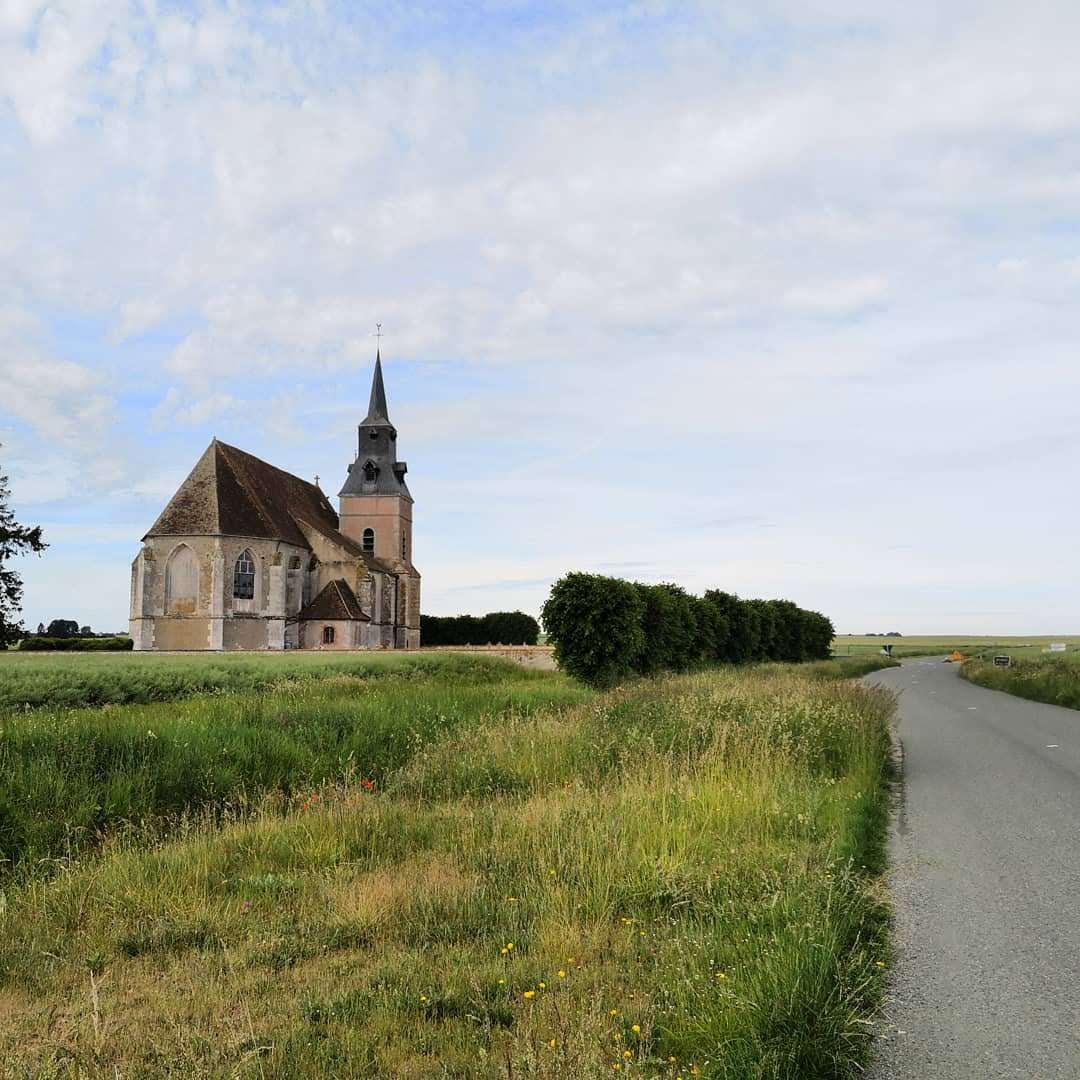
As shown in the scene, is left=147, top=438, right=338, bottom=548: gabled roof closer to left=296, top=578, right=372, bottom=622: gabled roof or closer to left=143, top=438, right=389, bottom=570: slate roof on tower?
left=143, top=438, right=389, bottom=570: slate roof on tower

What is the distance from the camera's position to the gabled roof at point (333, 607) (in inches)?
2250

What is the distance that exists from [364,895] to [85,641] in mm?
57029

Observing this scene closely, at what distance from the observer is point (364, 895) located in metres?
6.15

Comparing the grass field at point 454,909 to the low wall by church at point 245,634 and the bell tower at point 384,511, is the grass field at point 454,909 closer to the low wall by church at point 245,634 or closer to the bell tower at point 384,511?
the low wall by church at point 245,634

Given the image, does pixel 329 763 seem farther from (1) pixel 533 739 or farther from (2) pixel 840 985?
(2) pixel 840 985

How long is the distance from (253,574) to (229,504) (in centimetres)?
449

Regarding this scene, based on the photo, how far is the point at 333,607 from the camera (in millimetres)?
57344

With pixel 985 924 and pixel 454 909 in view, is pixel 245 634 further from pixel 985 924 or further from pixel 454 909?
pixel 985 924

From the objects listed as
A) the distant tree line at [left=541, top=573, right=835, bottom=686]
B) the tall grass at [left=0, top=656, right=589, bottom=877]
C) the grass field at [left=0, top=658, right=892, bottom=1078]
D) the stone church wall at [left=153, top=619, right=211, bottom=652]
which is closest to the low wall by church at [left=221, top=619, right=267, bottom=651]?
the stone church wall at [left=153, top=619, right=211, bottom=652]

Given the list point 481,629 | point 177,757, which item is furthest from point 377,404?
point 177,757

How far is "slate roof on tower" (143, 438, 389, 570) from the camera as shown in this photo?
5359cm

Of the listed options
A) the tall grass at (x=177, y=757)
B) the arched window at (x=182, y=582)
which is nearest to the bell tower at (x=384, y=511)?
the arched window at (x=182, y=582)

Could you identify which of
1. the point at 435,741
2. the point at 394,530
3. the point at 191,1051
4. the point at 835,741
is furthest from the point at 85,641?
the point at 191,1051

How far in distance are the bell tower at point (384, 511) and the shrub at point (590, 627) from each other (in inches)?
1611
